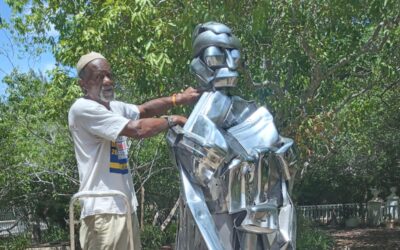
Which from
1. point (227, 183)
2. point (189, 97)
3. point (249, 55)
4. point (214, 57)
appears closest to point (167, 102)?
point (189, 97)

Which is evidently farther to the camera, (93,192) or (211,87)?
(211,87)

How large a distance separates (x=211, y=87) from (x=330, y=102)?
3.95 m

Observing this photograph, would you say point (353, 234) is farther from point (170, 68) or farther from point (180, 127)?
point (180, 127)

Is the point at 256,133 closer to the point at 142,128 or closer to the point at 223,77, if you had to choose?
the point at 223,77

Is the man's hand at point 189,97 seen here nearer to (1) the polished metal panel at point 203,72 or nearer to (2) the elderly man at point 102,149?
(1) the polished metal panel at point 203,72

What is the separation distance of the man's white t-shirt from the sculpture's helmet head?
530 millimetres

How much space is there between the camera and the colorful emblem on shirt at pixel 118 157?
10.8 feet

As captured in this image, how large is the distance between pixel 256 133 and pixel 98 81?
3.05 feet

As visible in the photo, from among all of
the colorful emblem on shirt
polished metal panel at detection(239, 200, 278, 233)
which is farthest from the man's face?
polished metal panel at detection(239, 200, 278, 233)

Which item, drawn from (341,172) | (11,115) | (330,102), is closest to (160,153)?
(11,115)

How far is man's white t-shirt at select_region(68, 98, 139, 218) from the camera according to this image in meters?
3.19

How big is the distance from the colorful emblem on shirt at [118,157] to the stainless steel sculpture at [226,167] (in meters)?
0.27

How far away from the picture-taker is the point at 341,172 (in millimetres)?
16531

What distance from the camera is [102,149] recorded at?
3.27 m
